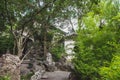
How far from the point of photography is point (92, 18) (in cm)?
1089

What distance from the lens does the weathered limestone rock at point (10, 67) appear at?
10.3 m

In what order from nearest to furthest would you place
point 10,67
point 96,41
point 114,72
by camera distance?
point 114,72 < point 10,67 < point 96,41

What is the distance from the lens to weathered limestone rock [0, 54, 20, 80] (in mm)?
10273

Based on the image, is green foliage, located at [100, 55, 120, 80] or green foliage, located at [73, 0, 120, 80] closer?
green foliage, located at [100, 55, 120, 80]

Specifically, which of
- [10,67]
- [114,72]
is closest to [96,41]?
[10,67]

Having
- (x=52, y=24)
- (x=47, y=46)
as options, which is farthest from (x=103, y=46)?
(x=47, y=46)

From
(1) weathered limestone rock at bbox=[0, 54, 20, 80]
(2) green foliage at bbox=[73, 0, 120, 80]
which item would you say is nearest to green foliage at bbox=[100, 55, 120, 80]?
(2) green foliage at bbox=[73, 0, 120, 80]

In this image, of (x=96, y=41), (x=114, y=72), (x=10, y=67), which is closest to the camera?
(x=114, y=72)

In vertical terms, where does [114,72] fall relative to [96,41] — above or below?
below

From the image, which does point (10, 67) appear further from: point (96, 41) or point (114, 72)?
point (114, 72)

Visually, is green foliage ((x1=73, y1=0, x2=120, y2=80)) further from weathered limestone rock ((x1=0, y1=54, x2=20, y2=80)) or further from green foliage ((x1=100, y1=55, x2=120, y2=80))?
green foliage ((x1=100, y1=55, x2=120, y2=80))

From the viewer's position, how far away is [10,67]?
10359 millimetres

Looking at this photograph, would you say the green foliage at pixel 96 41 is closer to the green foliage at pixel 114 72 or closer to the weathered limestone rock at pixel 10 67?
the weathered limestone rock at pixel 10 67

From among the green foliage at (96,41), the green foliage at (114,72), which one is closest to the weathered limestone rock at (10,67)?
the green foliage at (96,41)
